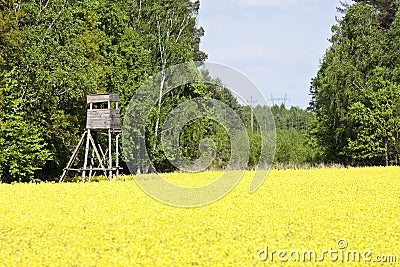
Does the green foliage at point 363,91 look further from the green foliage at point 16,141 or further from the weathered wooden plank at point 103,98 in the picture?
the green foliage at point 16,141

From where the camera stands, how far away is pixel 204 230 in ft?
47.6

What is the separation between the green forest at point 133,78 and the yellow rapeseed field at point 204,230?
11.1 metres

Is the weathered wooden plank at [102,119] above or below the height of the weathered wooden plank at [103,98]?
below

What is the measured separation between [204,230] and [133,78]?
3327 cm

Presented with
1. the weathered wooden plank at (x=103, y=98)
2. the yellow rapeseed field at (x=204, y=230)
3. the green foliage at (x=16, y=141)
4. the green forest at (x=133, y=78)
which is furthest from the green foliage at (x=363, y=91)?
the yellow rapeseed field at (x=204, y=230)

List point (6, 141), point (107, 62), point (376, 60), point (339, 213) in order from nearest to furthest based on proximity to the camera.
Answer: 1. point (339, 213)
2. point (6, 141)
3. point (107, 62)
4. point (376, 60)

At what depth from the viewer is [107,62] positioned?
1780 inches

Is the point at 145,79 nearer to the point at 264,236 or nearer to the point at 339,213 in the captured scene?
the point at 339,213

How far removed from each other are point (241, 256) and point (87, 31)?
1281 inches

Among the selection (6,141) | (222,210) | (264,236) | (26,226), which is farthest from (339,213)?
(6,141)

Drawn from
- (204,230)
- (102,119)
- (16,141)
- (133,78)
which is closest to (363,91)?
(133,78)

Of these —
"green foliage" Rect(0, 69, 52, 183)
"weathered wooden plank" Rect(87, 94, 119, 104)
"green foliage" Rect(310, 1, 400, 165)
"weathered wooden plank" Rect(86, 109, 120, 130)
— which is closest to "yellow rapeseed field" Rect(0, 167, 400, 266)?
"weathered wooden plank" Rect(86, 109, 120, 130)

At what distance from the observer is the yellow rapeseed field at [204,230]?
11109 millimetres

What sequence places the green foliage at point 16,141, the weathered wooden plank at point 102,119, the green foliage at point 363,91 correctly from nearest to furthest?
1. the weathered wooden plank at point 102,119
2. the green foliage at point 16,141
3. the green foliage at point 363,91
